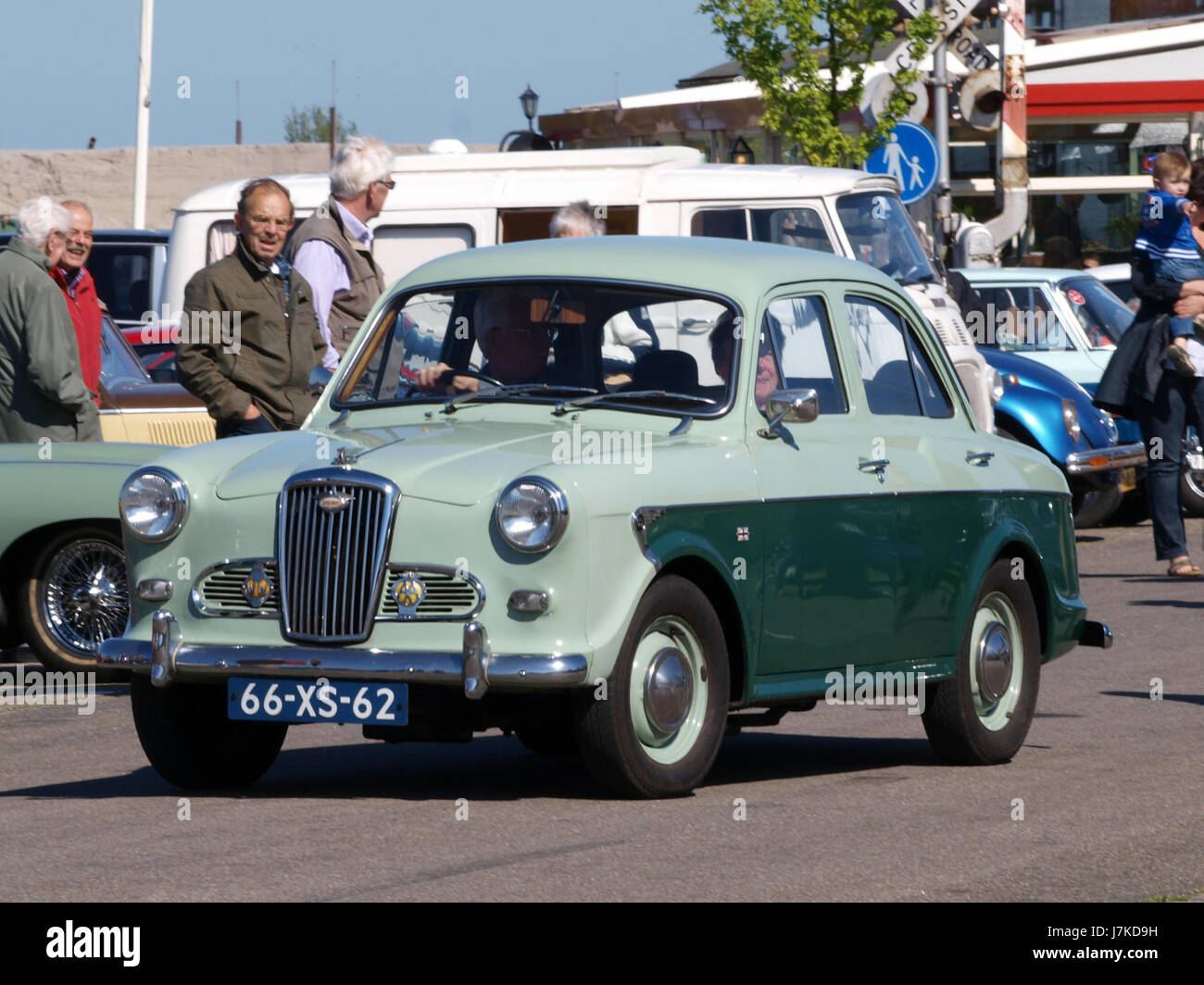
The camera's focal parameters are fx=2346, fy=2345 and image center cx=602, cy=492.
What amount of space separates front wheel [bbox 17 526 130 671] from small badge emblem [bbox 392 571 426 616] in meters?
4.26

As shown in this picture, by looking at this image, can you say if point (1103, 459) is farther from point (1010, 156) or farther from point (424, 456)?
point (1010, 156)

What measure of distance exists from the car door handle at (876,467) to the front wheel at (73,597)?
425 centimetres

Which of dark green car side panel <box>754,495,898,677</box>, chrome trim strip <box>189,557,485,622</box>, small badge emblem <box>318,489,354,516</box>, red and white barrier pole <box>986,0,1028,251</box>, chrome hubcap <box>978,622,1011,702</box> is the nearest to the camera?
chrome trim strip <box>189,557,485,622</box>

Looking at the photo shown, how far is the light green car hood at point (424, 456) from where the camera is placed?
22.7ft

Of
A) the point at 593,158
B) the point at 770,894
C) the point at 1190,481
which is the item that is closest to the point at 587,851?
the point at 770,894

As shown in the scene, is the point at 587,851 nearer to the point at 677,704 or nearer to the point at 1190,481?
the point at 677,704

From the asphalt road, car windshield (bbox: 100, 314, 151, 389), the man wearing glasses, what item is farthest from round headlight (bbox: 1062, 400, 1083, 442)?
the man wearing glasses

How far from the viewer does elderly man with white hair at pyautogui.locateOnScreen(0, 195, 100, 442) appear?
1120 cm

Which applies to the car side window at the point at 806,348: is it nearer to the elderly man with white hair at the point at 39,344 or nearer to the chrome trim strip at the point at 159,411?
the elderly man with white hair at the point at 39,344

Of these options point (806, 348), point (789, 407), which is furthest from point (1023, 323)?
point (789, 407)

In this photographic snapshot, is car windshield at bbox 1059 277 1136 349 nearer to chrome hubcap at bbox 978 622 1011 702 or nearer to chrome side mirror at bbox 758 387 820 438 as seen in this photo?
chrome hubcap at bbox 978 622 1011 702

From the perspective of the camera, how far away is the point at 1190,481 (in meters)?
18.0

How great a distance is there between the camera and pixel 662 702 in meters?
7.08
